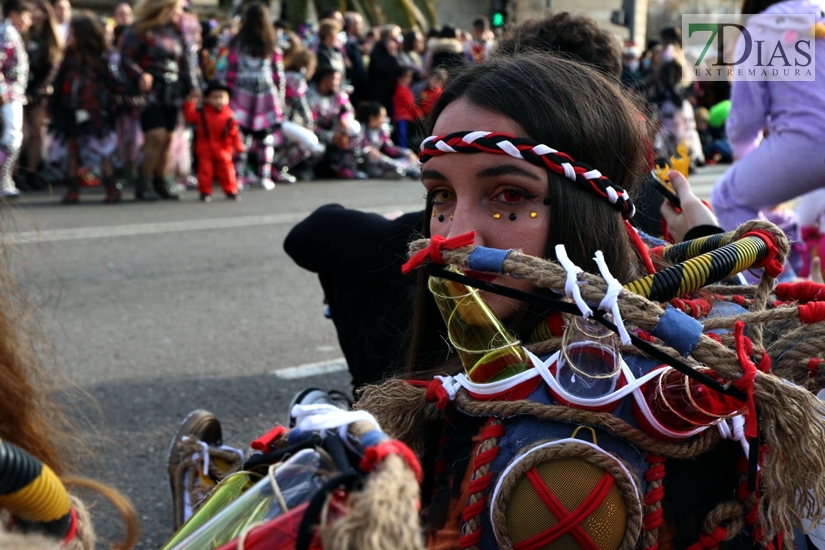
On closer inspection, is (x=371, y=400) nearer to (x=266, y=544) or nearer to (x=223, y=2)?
(x=266, y=544)

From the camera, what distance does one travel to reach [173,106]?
9781mm

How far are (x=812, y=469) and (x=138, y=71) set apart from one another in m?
8.99

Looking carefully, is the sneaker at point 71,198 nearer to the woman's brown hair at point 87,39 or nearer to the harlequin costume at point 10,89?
the harlequin costume at point 10,89

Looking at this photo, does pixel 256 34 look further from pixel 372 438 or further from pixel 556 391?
pixel 372 438

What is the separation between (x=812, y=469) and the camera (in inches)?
56.8

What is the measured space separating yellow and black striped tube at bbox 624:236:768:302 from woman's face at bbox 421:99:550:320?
0.22 meters

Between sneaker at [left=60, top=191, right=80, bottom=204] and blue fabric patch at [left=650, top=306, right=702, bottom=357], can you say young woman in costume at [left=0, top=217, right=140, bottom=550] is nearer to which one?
blue fabric patch at [left=650, top=306, right=702, bottom=357]

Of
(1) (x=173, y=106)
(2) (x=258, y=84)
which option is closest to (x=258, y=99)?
(2) (x=258, y=84)

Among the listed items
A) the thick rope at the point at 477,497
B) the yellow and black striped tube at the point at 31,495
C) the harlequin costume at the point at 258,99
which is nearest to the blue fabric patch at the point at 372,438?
the yellow and black striped tube at the point at 31,495

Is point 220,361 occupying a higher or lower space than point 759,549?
lower

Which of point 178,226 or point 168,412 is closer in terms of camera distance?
point 168,412

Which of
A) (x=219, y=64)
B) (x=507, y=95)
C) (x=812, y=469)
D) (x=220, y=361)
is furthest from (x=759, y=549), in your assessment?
(x=219, y=64)

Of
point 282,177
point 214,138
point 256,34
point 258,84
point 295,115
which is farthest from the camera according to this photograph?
point 295,115

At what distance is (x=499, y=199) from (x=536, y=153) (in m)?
0.11
